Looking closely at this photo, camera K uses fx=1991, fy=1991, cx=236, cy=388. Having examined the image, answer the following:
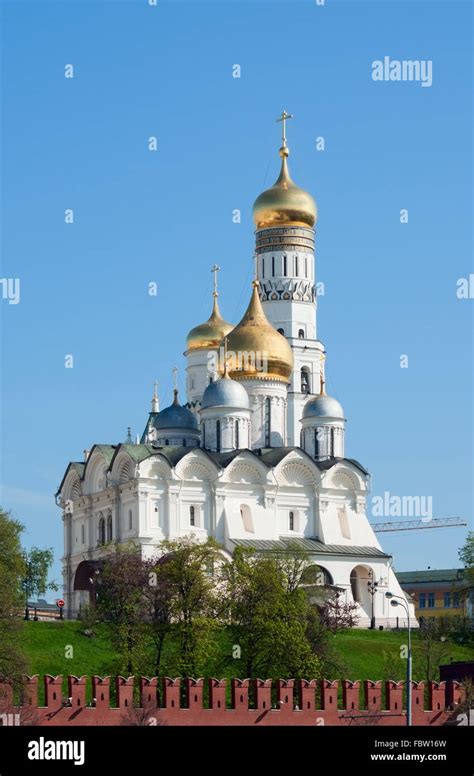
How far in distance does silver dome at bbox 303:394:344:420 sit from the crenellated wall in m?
32.5

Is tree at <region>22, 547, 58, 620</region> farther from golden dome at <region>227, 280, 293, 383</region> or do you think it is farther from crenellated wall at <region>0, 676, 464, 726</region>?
crenellated wall at <region>0, 676, 464, 726</region>

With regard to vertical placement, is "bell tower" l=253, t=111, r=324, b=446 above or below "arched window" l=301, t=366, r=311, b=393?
above

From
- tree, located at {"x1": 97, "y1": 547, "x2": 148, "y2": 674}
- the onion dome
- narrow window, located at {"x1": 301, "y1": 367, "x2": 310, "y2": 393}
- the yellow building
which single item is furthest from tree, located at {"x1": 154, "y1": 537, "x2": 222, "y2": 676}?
the yellow building

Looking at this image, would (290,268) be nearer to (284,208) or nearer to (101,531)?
(284,208)

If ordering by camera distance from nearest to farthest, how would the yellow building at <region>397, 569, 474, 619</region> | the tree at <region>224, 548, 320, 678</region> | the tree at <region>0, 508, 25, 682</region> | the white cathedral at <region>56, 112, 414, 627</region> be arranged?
1. the tree at <region>0, 508, 25, 682</region>
2. the tree at <region>224, 548, 320, 678</region>
3. the white cathedral at <region>56, 112, 414, 627</region>
4. the yellow building at <region>397, 569, 474, 619</region>

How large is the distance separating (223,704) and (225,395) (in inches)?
1354

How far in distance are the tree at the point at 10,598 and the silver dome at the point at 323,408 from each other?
886 inches

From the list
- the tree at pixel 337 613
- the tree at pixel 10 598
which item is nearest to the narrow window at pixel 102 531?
the tree at pixel 337 613

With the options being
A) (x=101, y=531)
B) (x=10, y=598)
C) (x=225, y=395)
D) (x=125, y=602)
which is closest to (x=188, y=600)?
(x=125, y=602)

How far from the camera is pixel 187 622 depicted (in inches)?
2435

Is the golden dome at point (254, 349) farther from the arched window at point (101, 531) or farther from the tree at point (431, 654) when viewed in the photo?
the tree at point (431, 654)

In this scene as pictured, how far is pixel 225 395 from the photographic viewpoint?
276 feet

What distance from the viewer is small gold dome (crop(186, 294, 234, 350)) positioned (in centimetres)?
9275

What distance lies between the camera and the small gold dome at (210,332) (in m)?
92.8
